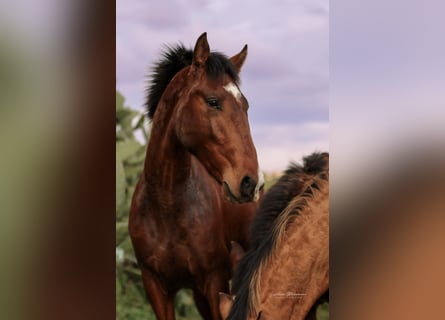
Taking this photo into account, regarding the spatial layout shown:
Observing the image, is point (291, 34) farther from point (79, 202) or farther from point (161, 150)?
point (79, 202)

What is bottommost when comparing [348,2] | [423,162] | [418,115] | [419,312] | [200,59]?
[419,312]

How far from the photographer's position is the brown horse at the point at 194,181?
7.63 feet

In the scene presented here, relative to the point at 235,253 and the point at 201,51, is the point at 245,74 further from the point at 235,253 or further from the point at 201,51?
the point at 235,253

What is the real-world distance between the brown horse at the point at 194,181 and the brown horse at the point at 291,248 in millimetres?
70

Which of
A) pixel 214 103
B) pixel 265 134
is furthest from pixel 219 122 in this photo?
pixel 265 134

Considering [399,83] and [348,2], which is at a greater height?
[348,2]

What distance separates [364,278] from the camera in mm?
2410

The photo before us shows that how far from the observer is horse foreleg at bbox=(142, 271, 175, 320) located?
2371 mm

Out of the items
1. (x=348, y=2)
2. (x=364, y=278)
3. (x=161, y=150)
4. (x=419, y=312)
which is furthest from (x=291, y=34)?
(x=419, y=312)

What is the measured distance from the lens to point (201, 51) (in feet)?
7.63

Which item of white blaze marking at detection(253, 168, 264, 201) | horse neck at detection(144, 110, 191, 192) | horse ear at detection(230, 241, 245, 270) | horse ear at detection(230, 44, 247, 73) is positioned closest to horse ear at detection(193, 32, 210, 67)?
horse ear at detection(230, 44, 247, 73)

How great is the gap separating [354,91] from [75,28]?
1.10 meters

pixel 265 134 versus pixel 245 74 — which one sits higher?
pixel 245 74

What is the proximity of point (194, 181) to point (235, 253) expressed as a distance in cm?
33
